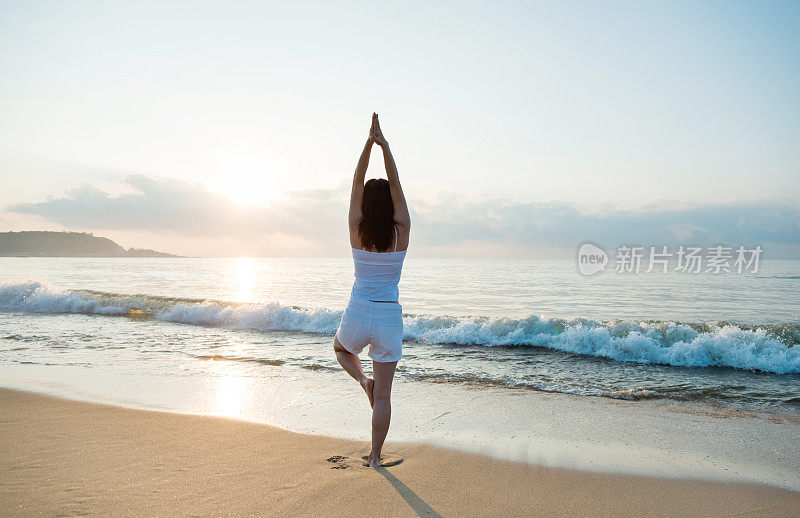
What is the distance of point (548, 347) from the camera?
11.0 metres

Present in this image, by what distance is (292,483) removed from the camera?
3.34 metres

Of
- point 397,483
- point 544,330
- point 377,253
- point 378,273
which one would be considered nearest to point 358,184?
point 377,253

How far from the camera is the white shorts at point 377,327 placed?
11.2 ft

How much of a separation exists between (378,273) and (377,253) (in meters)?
0.14

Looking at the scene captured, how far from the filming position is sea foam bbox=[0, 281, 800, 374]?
945 centimetres

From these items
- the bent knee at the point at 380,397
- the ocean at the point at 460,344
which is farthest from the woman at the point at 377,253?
the ocean at the point at 460,344

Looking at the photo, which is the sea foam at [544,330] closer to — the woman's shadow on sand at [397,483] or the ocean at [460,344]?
the ocean at [460,344]

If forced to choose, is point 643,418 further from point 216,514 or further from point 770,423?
point 216,514

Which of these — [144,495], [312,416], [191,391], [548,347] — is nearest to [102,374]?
[191,391]

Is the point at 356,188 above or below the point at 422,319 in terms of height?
above

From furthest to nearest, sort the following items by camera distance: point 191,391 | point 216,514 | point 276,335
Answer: point 276,335, point 191,391, point 216,514

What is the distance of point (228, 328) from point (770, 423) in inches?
487

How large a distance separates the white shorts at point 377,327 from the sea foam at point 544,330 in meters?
7.89

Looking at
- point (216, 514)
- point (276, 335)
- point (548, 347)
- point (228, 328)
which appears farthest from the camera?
point (228, 328)
